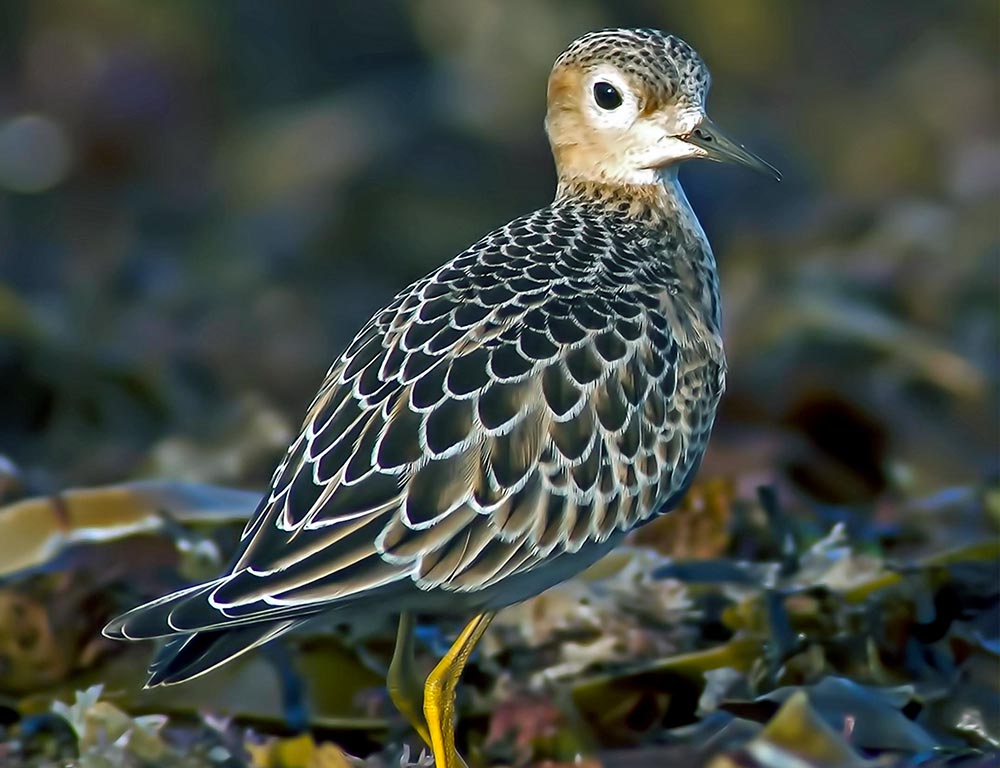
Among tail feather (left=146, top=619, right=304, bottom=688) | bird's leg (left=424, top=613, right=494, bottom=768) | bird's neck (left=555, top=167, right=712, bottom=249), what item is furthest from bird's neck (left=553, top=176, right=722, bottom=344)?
tail feather (left=146, top=619, right=304, bottom=688)

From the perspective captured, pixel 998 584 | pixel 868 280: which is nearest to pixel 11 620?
pixel 998 584

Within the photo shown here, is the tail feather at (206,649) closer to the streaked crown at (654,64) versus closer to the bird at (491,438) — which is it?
the bird at (491,438)

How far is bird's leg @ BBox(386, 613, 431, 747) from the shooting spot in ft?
10.4

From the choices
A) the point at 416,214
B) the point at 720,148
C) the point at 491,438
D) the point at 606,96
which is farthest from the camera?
the point at 416,214

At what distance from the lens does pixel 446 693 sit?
310 cm

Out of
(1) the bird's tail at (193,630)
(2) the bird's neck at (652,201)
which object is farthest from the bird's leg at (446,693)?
(2) the bird's neck at (652,201)

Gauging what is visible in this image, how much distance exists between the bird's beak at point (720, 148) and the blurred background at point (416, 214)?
0.91 meters

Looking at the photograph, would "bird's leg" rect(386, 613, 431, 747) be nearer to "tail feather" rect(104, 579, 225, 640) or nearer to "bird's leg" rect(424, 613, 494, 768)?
"bird's leg" rect(424, 613, 494, 768)

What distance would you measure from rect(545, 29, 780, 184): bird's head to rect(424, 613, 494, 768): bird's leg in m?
0.96

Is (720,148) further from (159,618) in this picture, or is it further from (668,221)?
(159,618)

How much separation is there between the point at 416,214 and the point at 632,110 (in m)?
2.36

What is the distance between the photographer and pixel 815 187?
20.2 ft

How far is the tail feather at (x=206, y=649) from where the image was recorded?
8.89ft

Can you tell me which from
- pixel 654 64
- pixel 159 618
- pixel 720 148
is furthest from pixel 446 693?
pixel 654 64
